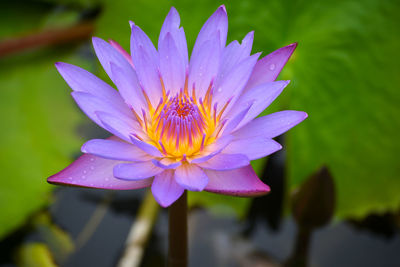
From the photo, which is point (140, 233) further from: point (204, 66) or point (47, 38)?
point (47, 38)

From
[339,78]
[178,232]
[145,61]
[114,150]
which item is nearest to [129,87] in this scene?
[145,61]

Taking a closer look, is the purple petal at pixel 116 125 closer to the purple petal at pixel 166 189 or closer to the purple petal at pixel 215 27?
the purple petal at pixel 166 189

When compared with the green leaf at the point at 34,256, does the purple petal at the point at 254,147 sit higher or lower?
higher

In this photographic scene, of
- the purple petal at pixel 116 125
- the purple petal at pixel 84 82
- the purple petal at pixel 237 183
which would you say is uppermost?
the purple petal at pixel 84 82

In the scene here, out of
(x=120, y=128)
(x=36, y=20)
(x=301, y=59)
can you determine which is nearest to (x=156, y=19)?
(x=301, y=59)

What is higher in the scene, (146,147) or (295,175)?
(146,147)

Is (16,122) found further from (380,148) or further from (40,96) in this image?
(380,148)

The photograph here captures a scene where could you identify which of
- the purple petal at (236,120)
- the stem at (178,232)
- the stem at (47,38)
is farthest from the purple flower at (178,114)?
the stem at (47,38)

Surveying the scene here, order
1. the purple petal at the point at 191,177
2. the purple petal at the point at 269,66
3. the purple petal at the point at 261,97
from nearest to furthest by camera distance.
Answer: the purple petal at the point at 191,177, the purple petal at the point at 261,97, the purple petal at the point at 269,66
